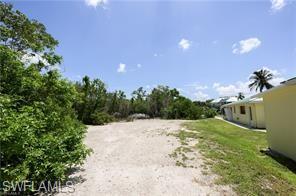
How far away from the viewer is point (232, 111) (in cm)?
2853

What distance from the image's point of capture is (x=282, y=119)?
9094 millimetres

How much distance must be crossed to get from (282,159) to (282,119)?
1.54 m

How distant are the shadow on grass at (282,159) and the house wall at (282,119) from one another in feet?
0.54

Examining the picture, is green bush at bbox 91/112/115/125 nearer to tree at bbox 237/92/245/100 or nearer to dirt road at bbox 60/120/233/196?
dirt road at bbox 60/120/233/196

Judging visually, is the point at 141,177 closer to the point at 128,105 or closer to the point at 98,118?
the point at 98,118

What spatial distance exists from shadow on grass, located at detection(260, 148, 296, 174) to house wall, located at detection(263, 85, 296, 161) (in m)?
0.17

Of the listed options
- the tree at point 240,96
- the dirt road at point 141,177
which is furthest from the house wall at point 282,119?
the tree at point 240,96

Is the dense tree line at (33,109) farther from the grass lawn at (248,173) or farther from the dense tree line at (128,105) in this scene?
the dense tree line at (128,105)

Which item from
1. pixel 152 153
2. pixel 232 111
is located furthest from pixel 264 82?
pixel 152 153

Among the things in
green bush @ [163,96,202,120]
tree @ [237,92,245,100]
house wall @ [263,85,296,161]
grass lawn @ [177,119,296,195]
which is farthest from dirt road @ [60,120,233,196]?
tree @ [237,92,245,100]

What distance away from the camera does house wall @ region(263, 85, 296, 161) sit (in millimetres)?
8210

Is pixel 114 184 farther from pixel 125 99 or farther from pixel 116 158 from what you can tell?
pixel 125 99

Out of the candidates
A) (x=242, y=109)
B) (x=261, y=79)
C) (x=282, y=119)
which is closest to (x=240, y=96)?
(x=261, y=79)

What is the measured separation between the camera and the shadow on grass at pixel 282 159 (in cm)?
771
